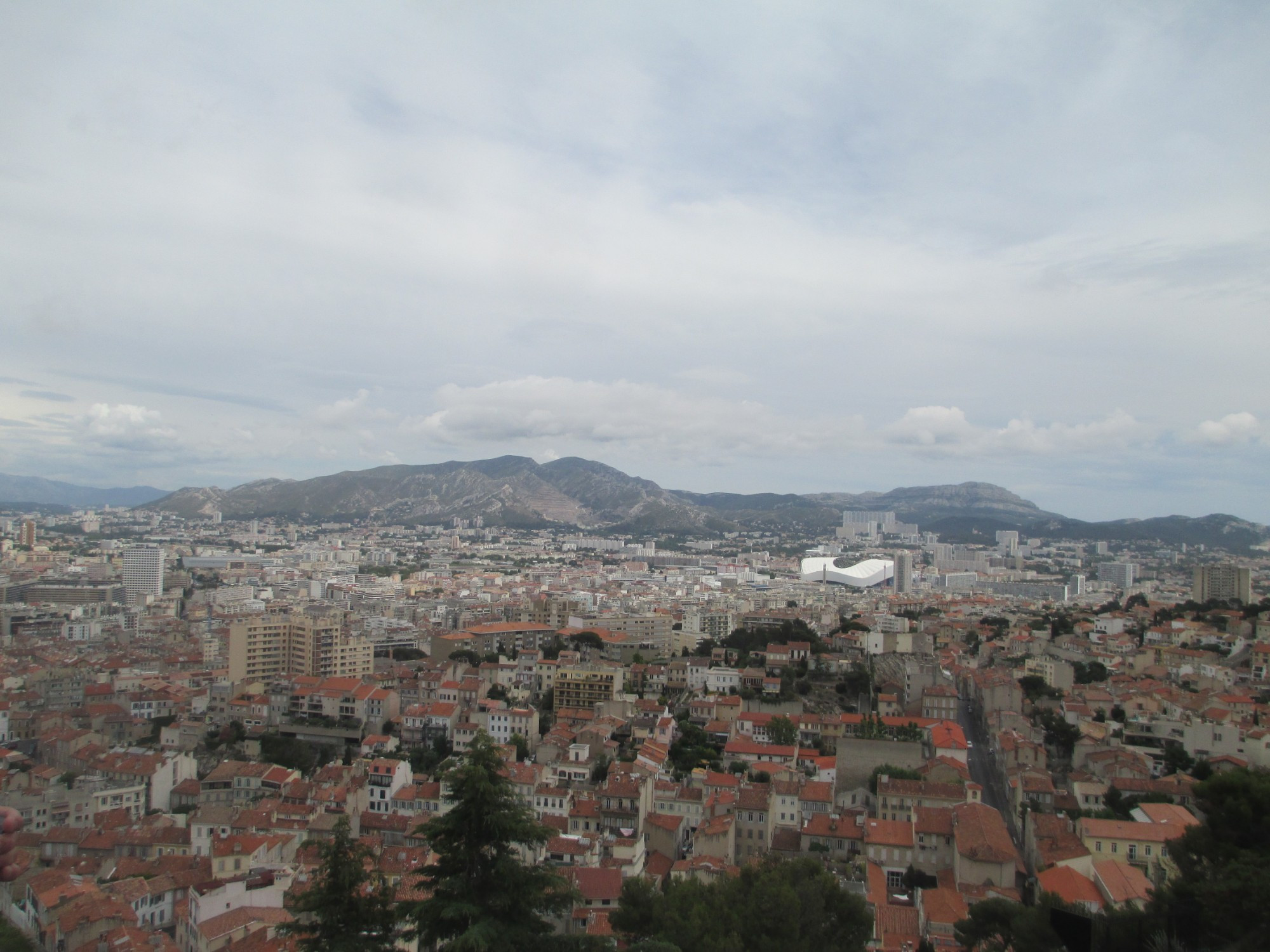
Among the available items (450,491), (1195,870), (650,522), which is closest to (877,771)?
(1195,870)

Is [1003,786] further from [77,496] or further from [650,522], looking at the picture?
[77,496]

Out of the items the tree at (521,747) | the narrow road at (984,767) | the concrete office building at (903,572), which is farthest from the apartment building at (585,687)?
the concrete office building at (903,572)

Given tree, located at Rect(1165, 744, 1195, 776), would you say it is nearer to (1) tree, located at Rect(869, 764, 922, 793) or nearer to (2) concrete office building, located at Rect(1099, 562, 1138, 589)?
(1) tree, located at Rect(869, 764, 922, 793)

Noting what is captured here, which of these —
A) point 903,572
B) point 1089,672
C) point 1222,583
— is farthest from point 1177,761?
point 903,572

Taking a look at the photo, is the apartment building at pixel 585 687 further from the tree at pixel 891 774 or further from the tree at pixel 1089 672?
the tree at pixel 1089 672

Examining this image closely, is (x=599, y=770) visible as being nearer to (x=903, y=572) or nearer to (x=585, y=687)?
(x=585, y=687)

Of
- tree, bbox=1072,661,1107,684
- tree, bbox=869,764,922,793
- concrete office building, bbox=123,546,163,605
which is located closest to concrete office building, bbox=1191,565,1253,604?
tree, bbox=1072,661,1107,684
